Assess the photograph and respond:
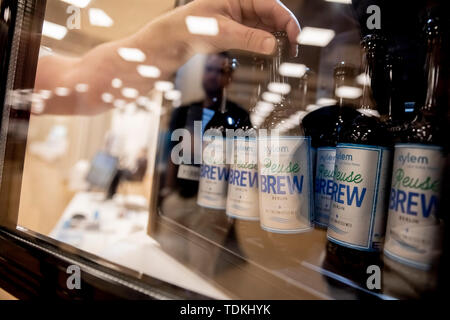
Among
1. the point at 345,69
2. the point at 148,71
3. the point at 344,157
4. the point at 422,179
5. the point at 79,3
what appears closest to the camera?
the point at 422,179

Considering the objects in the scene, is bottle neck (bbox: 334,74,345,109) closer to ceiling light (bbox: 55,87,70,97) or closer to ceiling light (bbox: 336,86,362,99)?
ceiling light (bbox: 336,86,362,99)

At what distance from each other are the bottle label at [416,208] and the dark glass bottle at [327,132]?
0.16 meters

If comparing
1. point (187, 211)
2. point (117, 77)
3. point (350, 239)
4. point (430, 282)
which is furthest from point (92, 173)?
point (430, 282)

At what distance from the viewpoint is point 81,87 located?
2.69 ft

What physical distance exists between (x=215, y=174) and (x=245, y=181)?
9 cm

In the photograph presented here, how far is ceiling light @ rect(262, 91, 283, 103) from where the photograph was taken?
1.93 ft

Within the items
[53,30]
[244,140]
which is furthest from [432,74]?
[53,30]

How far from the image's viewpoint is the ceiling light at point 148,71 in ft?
2.46

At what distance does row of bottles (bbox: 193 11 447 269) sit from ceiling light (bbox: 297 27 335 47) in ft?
0.13

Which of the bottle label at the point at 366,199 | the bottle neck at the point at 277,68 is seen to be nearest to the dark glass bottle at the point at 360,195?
the bottle label at the point at 366,199

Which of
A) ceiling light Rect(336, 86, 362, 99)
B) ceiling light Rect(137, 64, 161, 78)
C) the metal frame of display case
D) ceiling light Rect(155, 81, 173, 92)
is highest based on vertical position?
ceiling light Rect(137, 64, 161, 78)

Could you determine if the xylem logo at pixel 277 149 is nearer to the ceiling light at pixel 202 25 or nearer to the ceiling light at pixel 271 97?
the ceiling light at pixel 271 97

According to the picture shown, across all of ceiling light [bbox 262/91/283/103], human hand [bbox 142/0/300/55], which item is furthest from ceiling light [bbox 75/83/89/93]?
ceiling light [bbox 262/91/283/103]

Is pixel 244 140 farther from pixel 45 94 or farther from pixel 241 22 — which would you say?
pixel 45 94
